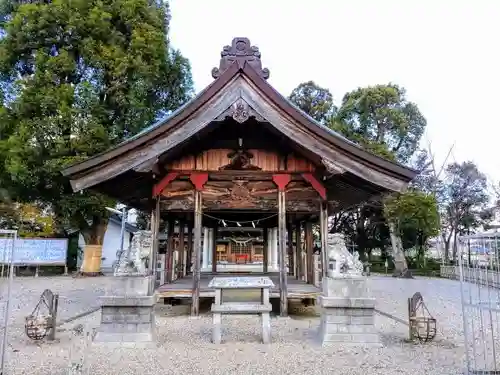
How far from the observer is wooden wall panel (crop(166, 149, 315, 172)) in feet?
28.5

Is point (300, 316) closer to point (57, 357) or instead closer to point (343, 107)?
point (57, 357)

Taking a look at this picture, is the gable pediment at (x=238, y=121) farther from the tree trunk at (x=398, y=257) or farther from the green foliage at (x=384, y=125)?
the tree trunk at (x=398, y=257)

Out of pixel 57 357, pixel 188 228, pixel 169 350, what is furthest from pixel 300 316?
pixel 188 228

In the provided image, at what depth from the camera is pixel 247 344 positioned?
652 cm

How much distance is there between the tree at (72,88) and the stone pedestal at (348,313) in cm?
1643

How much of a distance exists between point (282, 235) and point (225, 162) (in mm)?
2037

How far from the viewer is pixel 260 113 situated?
7.44m

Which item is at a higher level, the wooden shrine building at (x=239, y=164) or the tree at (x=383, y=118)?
the tree at (x=383, y=118)

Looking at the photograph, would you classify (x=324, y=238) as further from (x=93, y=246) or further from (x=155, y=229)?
(x=93, y=246)

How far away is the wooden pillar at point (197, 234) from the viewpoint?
8297mm

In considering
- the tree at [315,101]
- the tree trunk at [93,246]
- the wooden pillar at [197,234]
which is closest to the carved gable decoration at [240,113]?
the wooden pillar at [197,234]

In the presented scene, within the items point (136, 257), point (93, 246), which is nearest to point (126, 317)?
point (136, 257)

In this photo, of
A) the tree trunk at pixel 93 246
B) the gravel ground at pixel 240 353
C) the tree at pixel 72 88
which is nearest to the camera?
the gravel ground at pixel 240 353

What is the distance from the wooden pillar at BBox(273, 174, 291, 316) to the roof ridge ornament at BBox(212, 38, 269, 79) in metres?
2.21
